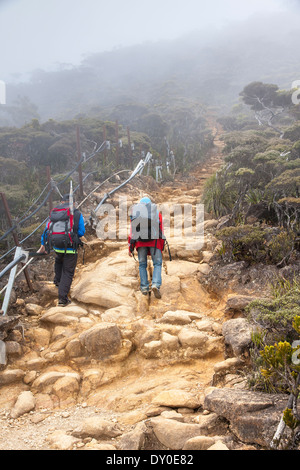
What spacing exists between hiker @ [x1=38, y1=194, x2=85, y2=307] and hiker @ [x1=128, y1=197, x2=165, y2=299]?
0.76 m

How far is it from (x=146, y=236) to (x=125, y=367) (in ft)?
6.06

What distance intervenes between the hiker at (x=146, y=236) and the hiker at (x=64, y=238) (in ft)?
2.48

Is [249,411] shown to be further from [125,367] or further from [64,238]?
[64,238]

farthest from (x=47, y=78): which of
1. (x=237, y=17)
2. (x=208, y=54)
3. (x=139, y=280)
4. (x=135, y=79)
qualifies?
(x=139, y=280)

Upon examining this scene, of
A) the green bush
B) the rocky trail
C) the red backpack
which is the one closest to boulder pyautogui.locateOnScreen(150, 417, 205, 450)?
the rocky trail

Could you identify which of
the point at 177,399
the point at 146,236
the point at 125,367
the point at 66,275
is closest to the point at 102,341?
the point at 125,367

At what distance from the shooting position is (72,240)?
4.58 m

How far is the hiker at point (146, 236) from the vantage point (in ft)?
15.6

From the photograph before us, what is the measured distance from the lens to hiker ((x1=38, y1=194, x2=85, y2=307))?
15.0ft

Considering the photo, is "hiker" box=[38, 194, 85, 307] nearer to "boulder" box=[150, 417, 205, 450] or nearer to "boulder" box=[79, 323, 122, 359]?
"boulder" box=[79, 323, 122, 359]

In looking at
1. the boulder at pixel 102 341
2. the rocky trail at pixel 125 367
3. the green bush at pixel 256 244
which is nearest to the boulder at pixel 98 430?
the rocky trail at pixel 125 367

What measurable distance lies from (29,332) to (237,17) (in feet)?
302

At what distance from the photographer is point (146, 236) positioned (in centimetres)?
480

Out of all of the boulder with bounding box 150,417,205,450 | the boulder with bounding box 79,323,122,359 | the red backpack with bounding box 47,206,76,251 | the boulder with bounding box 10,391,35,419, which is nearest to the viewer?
the boulder with bounding box 150,417,205,450
